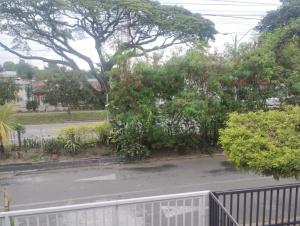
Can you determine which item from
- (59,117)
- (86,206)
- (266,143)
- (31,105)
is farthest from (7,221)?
(31,105)

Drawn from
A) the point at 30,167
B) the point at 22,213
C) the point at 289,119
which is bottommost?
the point at 30,167

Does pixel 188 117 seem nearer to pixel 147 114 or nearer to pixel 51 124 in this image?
pixel 147 114

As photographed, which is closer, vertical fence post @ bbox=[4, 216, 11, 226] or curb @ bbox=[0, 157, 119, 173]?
vertical fence post @ bbox=[4, 216, 11, 226]

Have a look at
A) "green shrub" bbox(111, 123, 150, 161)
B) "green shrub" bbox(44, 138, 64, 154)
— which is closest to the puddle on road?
"green shrub" bbox(111, 123, 150, 161)

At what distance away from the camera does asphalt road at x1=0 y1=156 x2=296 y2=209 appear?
7.52 m

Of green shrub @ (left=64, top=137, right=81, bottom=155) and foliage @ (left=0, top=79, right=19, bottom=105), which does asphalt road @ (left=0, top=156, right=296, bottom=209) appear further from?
foliage @ (left=0, top=79, right=19, bottom=105)

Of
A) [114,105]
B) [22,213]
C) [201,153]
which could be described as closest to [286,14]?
[201,153]

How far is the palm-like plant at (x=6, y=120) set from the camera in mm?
9539

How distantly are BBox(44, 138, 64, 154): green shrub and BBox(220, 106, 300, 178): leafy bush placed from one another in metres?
6.90

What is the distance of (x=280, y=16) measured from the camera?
22.0 meters

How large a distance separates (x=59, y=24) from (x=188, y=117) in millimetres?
17485

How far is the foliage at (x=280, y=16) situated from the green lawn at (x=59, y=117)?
13321mm

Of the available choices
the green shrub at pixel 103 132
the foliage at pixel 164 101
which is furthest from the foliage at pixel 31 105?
the foliage at pixel 164 101

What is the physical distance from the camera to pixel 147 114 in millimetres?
9781
